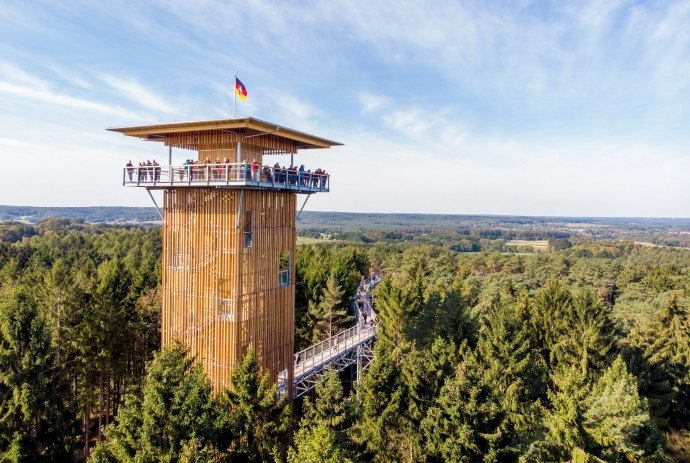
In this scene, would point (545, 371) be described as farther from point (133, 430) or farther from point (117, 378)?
point (117, 378)

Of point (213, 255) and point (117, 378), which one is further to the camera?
point (117, 378)

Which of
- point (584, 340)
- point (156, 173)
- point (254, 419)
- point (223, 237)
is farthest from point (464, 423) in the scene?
point (156, 173)

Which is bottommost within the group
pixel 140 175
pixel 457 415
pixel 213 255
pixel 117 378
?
pixel 117 378

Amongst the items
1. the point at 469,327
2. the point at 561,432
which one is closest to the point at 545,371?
the point at 469,327

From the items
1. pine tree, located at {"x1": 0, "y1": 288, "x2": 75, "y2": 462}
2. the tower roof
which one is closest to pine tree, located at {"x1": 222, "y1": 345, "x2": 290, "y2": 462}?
pine tree, located at {"x1": 0, "y1": 288, "x2": 75, "y2": 462}

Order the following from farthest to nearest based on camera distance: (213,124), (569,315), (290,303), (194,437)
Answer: (569,315)
(290,303)
(213,124)
(194,437)

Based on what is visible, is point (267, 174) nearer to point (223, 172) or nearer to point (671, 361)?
point (223, 172)
